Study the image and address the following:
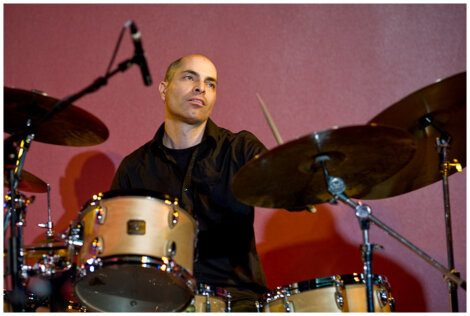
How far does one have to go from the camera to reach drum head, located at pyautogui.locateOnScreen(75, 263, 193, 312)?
82.7 inches

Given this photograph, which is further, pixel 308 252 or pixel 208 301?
pixel 308 252

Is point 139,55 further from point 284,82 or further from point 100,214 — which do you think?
point 284,82

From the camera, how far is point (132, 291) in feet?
7.38

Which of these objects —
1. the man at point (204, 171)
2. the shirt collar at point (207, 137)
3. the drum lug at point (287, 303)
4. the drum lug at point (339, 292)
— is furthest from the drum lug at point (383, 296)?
Answer: the shirt collar at point (207, 137)

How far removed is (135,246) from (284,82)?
140 cm

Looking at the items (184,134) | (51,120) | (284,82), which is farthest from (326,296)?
(284,82)

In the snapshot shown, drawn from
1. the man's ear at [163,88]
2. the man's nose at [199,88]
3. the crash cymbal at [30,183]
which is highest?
the man's ear at [163,88]

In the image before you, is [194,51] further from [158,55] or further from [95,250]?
[95,250]

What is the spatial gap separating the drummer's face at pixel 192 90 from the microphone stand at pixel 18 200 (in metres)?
0.78

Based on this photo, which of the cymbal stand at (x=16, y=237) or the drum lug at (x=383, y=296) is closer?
the cymbal stand at (x=16, y=237)

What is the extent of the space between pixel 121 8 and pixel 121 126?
0.55m

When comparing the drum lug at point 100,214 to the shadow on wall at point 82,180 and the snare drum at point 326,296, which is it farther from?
the shadow on wall at point 82,180

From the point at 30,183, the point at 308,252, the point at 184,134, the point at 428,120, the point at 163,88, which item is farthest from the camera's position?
the point at 308,252

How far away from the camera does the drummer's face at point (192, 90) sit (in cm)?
280
